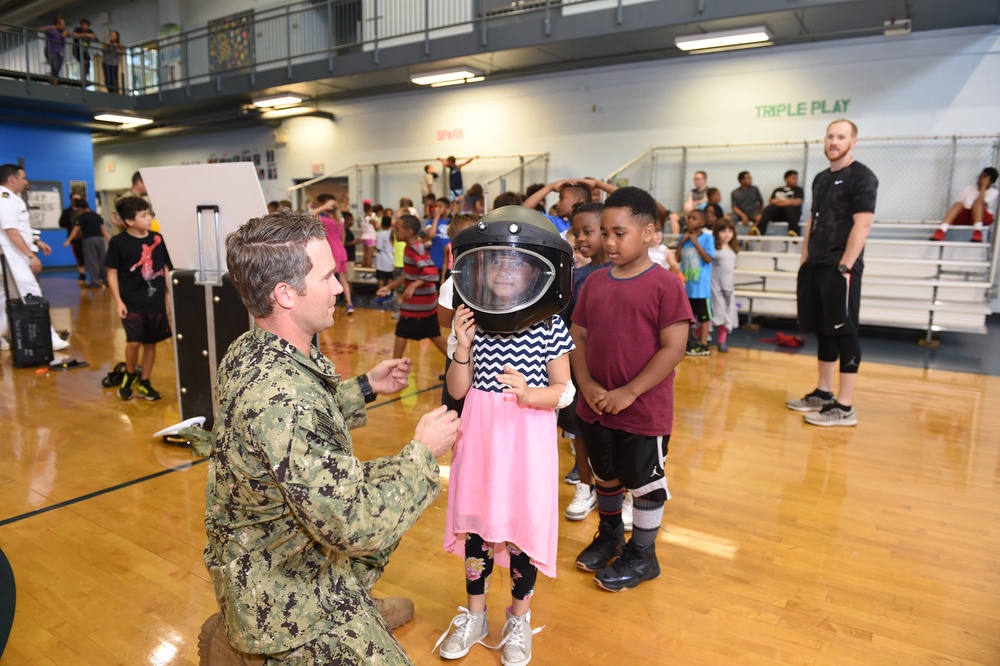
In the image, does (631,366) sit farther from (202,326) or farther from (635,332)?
(202,326)

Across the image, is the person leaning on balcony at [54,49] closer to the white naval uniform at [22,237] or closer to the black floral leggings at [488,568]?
the white naval uniform at [22,237]

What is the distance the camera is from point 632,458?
2.37 meters

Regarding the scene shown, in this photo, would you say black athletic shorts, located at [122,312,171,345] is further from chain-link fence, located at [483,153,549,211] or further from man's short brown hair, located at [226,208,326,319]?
chain-link fence, located at [483,153,549,211]

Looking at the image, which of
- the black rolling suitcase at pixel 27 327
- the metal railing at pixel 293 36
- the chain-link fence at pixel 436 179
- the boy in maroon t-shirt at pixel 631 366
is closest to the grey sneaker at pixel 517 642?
the boy in maroon t-shirt at pixel 631 366

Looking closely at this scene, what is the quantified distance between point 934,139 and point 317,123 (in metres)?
12.4

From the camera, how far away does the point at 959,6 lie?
758 centimetres

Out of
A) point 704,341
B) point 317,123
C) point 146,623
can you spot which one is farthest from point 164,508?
point 317,123

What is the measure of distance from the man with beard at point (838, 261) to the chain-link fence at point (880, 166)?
5.68m

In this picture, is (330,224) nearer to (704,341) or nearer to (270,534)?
(704,341)

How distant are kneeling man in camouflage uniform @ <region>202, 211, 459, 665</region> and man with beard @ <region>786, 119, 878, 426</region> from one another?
11.8ft

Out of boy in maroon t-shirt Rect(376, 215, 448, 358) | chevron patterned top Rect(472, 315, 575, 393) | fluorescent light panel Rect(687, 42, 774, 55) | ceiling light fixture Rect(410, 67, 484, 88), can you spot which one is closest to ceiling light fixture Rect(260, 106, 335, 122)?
ceiling light fixture Rect(410, 67, 484, 88)

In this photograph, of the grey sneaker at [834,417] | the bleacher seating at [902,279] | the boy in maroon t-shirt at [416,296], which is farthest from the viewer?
the bleacher seating at [902,279]

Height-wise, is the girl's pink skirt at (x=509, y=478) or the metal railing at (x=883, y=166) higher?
the metal railing at (x=883, y=166)

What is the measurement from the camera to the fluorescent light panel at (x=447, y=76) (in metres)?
11.4
